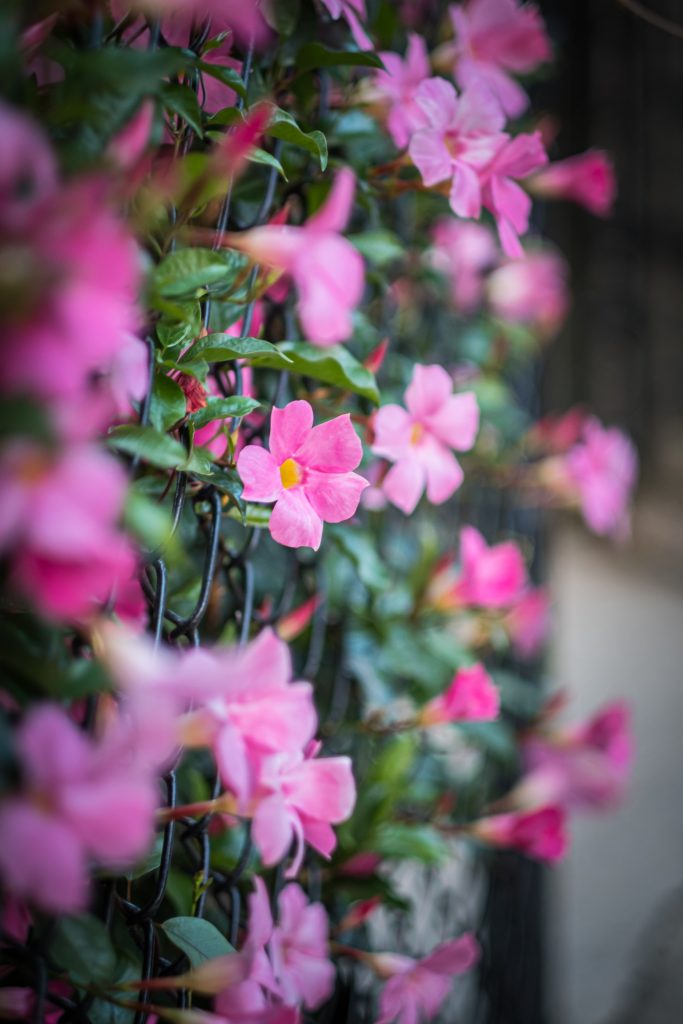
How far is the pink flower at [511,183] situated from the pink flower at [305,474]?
183 mm

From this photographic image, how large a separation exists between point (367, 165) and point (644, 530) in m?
2.42

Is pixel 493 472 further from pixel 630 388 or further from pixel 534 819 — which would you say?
pixel 630 388

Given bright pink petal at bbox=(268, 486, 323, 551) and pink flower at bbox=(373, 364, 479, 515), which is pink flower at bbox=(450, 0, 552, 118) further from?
bright pink petal at bbox=(268, 486, 323, 551)

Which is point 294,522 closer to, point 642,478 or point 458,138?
point 458,138

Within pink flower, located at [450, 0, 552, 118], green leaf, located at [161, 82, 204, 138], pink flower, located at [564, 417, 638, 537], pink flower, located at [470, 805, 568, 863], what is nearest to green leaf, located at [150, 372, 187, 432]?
green leaf, located at [161, 82, 204, 138]

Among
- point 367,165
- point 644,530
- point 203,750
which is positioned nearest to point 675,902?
point 644,530

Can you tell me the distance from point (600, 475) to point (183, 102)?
736mm

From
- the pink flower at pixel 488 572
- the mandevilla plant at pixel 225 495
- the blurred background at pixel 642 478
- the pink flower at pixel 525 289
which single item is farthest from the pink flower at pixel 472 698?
the blurred background at pixel 642 478

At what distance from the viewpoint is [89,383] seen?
326mm

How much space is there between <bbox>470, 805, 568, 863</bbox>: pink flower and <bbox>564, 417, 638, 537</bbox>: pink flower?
14.2 inches

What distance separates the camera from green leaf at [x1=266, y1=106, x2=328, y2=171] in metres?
0.40

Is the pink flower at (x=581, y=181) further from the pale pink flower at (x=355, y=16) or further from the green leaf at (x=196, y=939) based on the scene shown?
the green leaf at (x=196, y=939)

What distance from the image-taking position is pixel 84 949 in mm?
338

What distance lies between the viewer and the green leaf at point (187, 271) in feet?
1.14
